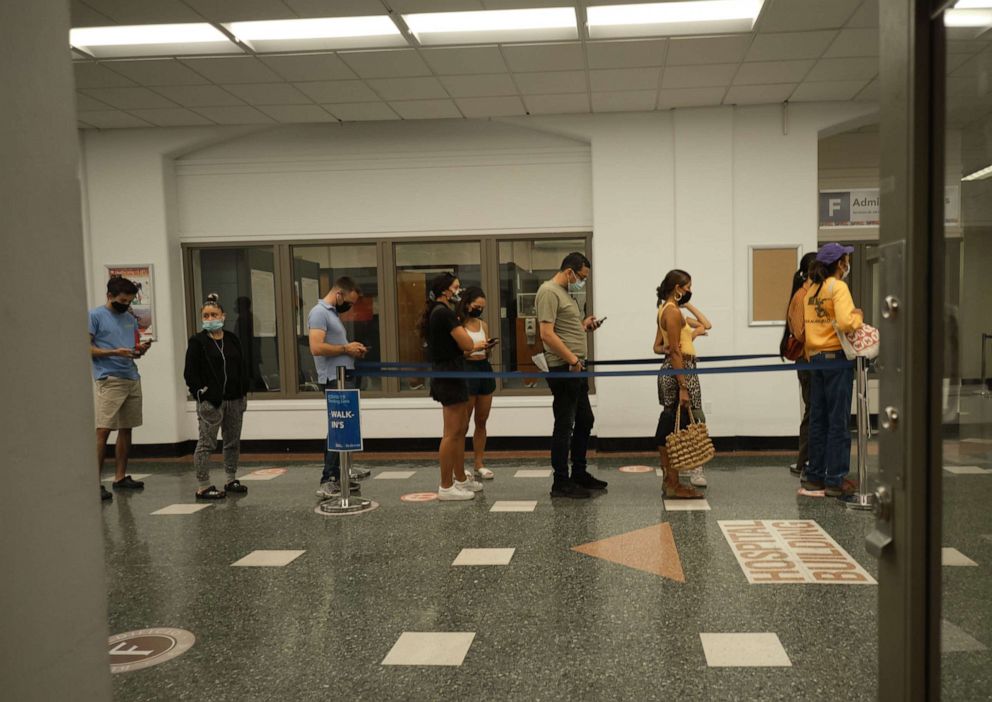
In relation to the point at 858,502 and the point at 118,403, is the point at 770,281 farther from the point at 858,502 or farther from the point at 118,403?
the point at 118,403

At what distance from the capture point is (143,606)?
10.3ft

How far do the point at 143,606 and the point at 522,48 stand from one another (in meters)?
4.37

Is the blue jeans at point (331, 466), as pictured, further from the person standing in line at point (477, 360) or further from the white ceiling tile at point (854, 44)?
the white ceiling tile at point (854, 44)

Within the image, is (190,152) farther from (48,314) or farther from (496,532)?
(48,314)

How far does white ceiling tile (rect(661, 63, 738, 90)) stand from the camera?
224 inches

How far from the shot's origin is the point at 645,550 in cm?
368

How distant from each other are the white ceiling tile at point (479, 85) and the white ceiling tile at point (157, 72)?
2027 mm

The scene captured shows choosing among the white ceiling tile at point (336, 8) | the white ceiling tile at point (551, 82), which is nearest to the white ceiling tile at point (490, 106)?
the white ceiling tile at point (551, 82)

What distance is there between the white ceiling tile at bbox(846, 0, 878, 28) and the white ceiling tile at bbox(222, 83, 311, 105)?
435 centimetres

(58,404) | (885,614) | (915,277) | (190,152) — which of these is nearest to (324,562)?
(58,404)

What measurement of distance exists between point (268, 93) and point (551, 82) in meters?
2.46

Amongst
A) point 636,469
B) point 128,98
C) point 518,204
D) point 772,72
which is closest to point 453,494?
point 636,469

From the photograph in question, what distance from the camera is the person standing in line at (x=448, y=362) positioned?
478cm

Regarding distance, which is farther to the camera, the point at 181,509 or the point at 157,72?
the point at 157,72
